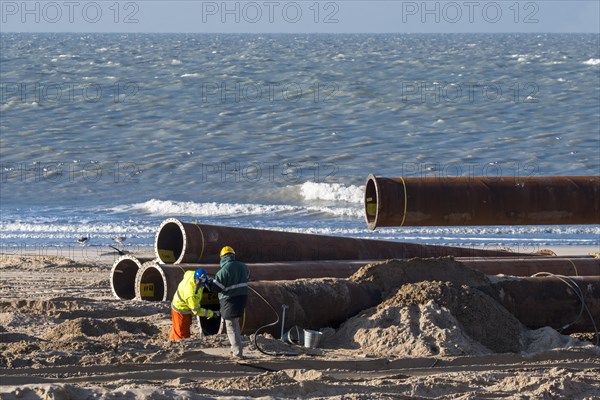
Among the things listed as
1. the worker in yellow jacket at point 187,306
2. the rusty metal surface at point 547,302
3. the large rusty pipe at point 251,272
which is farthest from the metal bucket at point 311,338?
the rusty metal surface at point 547,302

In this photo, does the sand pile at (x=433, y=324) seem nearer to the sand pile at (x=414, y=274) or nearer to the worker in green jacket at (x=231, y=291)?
the sand pile at (x=414, y=274)

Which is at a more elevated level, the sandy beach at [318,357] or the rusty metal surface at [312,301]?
the rusty metal surface at [312,301]

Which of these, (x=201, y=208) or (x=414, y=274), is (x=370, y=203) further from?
(x=201, y=208)

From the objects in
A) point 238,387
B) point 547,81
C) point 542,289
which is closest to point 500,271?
point 542,289

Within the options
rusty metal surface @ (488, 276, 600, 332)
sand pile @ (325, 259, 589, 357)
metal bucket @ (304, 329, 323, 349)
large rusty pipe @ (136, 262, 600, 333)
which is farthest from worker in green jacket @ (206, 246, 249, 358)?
rusty metal surface @ (488, 276, 600, 332)

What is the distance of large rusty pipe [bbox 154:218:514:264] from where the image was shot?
13594 millimetres

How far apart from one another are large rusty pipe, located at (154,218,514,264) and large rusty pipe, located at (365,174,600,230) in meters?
0.51

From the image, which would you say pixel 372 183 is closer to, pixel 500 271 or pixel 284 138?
pixel 500 271

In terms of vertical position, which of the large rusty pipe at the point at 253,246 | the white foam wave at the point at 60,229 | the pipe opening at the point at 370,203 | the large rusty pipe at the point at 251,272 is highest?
Result: the pipe opening at the point at 370,203

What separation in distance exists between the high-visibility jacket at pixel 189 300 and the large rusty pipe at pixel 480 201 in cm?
362

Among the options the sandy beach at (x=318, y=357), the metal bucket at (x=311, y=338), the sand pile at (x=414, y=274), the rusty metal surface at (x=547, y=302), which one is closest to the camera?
the sandy beach at (x=318, y=357)

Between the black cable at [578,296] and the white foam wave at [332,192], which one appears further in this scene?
the white foam wave at [332,192]

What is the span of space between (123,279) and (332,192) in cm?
1330

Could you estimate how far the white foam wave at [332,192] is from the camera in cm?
2679
